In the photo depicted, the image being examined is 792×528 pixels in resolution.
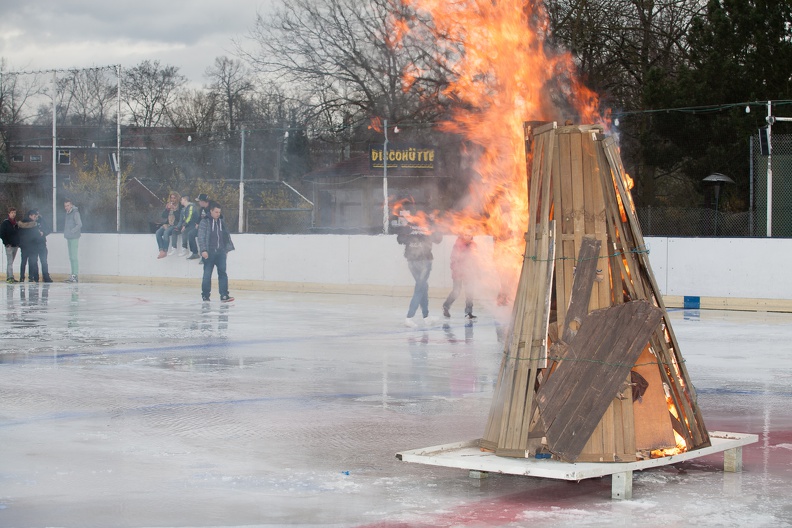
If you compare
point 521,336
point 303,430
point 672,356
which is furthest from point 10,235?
point 672,356

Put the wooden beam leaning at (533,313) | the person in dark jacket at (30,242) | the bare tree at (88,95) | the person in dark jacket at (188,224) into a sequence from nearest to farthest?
1. the wooden beam leaning at (533,313)
2. the person in dark jacket at (188,224)
3. the person in dark jacket at (30,242)
4. the bare tree at (88,95)

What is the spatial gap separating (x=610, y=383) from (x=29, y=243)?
73.9 ft

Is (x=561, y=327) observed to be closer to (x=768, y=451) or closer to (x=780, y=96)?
(x=768, y=451)

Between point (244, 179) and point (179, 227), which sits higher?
point (244, 179)

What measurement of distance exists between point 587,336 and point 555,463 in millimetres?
742

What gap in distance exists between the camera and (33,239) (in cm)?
2622

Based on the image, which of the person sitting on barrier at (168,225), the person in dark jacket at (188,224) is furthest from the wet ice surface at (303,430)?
the person sitting on barrier at (168,225)

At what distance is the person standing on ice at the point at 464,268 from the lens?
54.1 ft

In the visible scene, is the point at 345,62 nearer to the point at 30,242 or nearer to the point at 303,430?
the point at 30,242

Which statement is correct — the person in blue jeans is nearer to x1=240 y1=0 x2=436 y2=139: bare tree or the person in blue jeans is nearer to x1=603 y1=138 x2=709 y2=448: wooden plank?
x1=240 y1=0 x2=436 y2=139: bare tree

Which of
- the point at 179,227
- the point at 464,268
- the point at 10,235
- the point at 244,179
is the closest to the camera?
the point at 464,268

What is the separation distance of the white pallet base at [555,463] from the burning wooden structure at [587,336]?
0.09m

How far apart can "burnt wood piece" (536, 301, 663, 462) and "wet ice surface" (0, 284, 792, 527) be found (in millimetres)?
344

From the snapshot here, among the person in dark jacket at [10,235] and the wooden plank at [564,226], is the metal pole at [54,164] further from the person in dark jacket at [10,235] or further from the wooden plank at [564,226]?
the wooden plank at [564,226]
